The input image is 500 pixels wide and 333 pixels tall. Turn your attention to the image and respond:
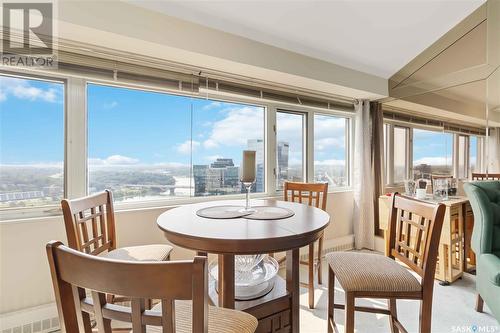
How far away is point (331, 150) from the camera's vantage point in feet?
11.2

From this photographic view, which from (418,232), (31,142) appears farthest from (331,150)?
(31,142)

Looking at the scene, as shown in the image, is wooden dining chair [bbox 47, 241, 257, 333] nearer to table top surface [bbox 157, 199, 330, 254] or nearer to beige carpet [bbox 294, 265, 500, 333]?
table top surface [bbox 157, 199, 330, 254]

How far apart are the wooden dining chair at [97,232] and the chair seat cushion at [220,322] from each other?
665 millimetres

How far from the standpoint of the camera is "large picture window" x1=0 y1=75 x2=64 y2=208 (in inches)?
68.1

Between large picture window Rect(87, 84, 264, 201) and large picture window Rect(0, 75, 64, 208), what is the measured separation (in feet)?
0.70

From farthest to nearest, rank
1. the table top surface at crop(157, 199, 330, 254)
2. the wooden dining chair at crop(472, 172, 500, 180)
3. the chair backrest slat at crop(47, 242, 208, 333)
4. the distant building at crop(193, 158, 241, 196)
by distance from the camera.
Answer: the distant building at crop(193, 158, 241, 196) → the wooden dining chair at crop(472, 172, 500, 180) → the table top surface at crop(157, 199, 330, 254) → the chair backrest slat at crop(47, 242, 208, 333)

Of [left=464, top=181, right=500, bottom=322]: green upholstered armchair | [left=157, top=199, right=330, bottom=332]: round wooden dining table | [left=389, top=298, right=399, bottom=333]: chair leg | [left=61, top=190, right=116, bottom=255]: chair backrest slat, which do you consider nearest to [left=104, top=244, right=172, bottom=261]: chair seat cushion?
[left=61, top=190, right=116, bottom=255]: chair backrest slat

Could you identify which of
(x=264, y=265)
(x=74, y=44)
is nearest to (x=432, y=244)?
(x=264, y=265)

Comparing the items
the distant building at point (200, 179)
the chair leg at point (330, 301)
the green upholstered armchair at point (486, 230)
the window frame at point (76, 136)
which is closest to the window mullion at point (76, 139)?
the window frame at point (76, 136)

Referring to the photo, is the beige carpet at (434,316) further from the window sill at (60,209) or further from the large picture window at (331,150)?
the large picture window at (331,150)

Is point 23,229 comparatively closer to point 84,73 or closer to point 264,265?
point 84,73

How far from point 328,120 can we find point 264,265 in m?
2.33

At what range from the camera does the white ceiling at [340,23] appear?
1898mm

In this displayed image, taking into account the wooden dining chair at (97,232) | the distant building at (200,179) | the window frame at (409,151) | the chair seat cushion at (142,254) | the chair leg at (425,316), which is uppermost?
the window frame at (409,151)
